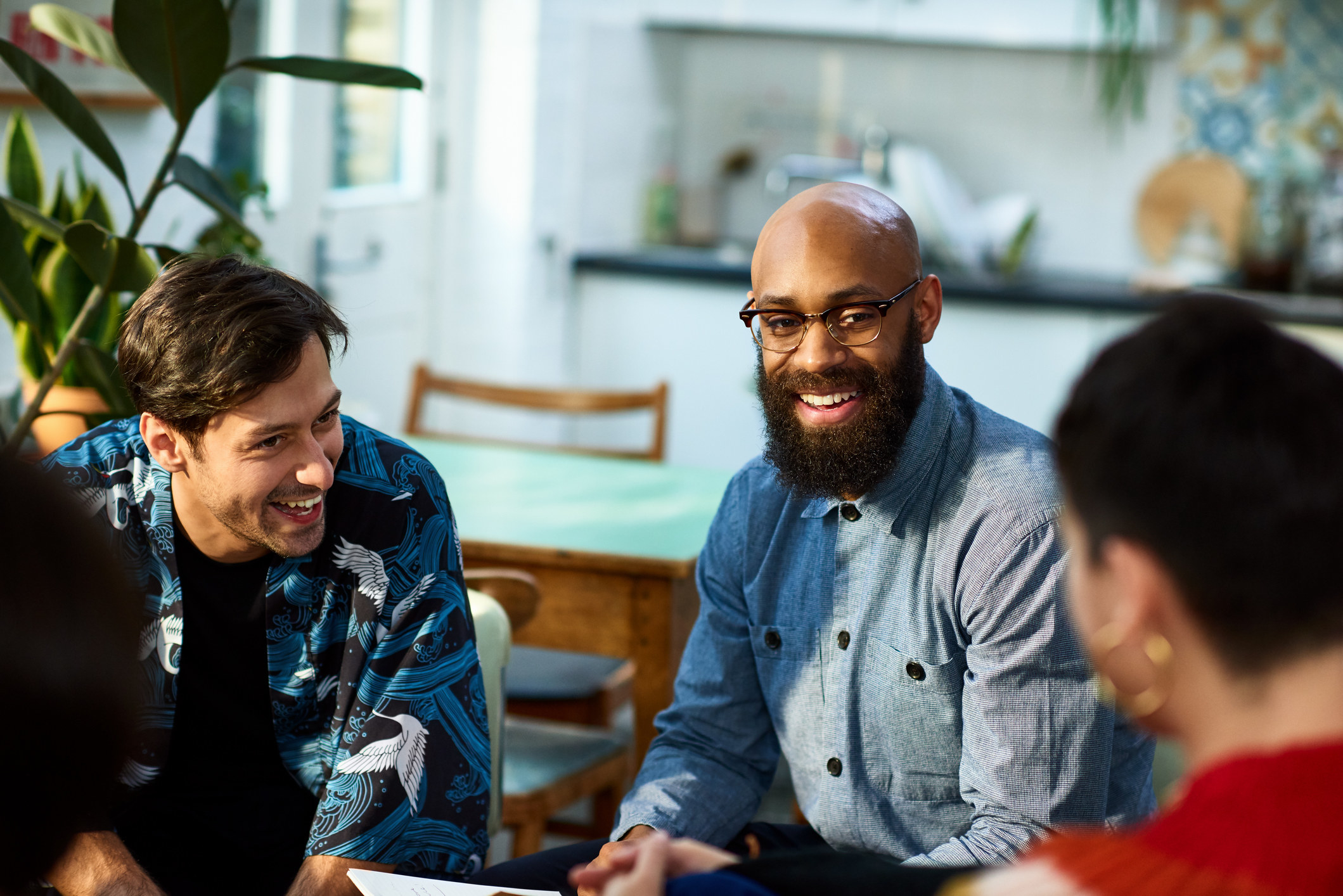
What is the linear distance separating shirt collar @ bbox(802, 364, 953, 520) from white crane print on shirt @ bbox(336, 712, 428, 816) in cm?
53

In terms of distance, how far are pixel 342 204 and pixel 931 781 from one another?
2703 millimetres

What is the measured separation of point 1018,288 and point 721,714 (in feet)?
8.94

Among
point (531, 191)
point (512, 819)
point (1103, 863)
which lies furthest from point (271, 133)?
point (1103, 863)

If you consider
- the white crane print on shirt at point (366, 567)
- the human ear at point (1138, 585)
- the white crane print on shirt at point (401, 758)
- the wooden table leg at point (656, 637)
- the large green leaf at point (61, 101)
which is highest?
the large green leaf at point (61, 101)

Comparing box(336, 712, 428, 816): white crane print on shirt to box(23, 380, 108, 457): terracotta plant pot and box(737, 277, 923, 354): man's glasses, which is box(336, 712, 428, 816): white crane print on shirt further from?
box(23, 380, 108, 457): terracotta plant pot

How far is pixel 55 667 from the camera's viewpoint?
72cm

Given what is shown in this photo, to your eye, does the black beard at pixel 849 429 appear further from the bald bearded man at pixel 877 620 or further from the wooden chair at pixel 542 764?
the wooden chair at pixel 542 764

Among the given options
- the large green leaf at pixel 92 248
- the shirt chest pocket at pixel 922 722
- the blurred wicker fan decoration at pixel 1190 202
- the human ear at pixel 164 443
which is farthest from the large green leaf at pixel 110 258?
the blurred wicker fan decoration at pixel 1190 202

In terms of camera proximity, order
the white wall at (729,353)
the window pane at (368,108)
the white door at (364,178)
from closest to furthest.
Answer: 1. the white door at (364,178)
2. the window pane at (368,108)
3. the white wall at (729,353)

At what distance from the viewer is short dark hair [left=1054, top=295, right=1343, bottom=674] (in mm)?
680

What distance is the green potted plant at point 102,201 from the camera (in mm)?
1695

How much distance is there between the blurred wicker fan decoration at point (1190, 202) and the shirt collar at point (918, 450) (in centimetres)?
315

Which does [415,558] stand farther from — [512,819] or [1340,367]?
[1340,367]

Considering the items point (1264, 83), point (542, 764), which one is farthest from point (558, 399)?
point (1264, 83)
